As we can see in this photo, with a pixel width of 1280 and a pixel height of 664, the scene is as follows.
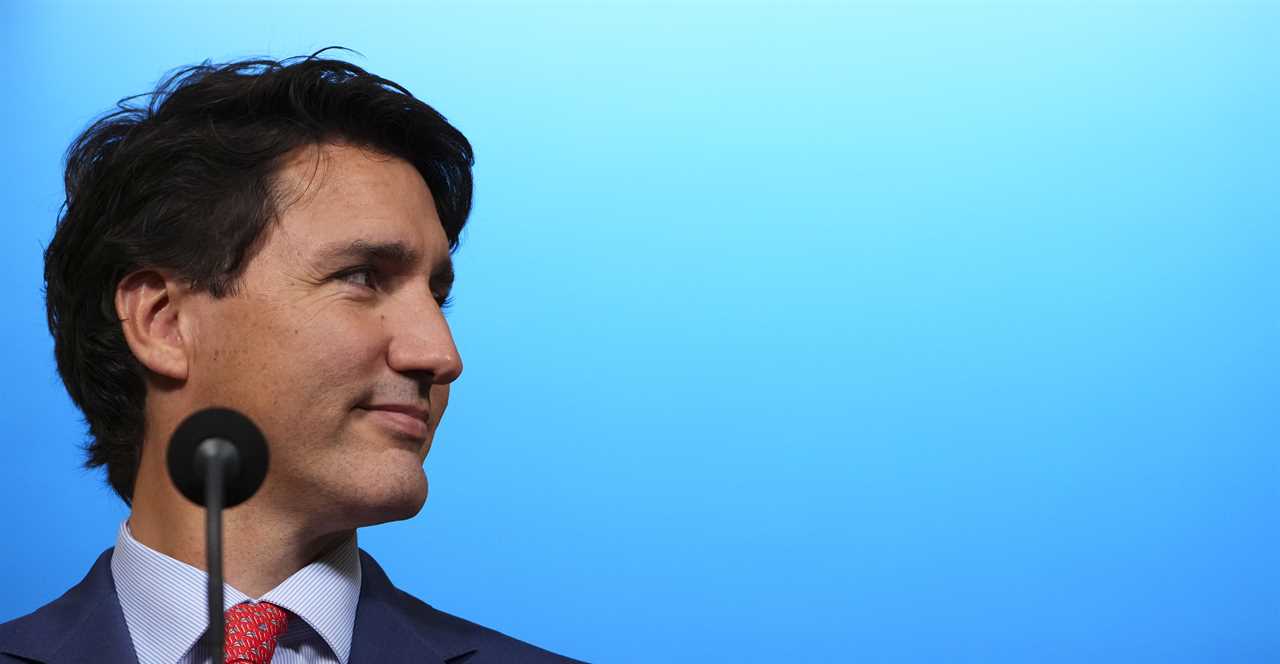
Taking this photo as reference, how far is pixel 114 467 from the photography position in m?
1.50

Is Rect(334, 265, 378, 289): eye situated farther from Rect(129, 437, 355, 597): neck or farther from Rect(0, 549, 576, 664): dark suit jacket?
Rect(0, 549, 576, 664): dark suit jacket

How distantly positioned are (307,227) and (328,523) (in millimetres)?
295

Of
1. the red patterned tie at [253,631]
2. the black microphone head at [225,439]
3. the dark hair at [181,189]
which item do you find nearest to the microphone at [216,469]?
the black microphone head at [225,439]

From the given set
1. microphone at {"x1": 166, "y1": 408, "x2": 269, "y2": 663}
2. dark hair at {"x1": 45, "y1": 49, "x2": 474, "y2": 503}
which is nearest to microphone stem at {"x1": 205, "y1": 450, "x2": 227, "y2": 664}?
microphone at {"x1": 166, "y1": 408, "x2": 269, "y2": 663}

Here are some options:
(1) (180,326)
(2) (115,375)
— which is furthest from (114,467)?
(1) (180,326)

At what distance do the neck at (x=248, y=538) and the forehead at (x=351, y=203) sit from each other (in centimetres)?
26

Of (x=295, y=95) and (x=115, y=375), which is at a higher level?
(x=295, y=95)

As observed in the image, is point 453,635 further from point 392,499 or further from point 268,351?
point 268,351

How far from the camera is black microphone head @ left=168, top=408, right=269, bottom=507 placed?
737 mm

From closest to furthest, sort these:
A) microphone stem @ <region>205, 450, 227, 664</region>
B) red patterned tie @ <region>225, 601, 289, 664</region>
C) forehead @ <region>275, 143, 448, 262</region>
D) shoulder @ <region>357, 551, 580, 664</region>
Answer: microphone stem @ <region>205, 450, 227, 664</region>, red patterned tie @ <region>225, 601, 289, 664</region>, forehead @ <region>275, 143, 448, 262</region>, shoulder @ <region>357, 551, 580, 664</region>

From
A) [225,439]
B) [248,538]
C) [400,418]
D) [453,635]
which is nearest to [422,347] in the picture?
[400,418]

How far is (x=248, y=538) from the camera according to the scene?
4.26 ft

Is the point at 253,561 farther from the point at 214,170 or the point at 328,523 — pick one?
the point at 214,170

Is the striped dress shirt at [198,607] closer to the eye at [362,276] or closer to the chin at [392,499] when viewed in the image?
the chin at [392,499]
